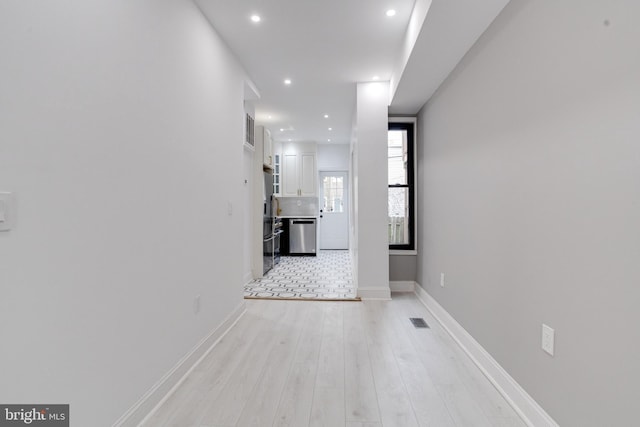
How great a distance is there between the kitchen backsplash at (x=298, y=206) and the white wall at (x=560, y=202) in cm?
516

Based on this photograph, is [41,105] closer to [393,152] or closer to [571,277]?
[571,277]

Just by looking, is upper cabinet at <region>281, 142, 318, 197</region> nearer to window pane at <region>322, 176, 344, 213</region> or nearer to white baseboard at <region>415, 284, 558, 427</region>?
window pane at <region>322, 176, 344, 213</region>

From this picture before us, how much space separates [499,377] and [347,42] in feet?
9.66

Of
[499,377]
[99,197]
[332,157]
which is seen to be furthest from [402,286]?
[332,157]

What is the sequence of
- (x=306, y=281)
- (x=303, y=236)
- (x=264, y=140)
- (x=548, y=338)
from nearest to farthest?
(x=548, y=338), (x=306, y=281), (x=264, y=140), (x=303, y=236)

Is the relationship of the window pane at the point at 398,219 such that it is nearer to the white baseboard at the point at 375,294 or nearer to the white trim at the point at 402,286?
the white trim at the point at 402,286

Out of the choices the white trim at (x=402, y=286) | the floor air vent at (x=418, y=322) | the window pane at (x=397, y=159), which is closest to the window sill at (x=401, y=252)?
the white trim at (x=402, y=286)

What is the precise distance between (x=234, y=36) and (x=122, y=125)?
173cm

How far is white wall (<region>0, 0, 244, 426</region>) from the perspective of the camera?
105cm

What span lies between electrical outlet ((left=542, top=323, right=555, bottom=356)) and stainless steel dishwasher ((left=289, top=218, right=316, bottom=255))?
231 inches

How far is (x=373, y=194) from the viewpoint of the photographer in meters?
3.80

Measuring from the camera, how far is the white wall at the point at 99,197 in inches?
41.3

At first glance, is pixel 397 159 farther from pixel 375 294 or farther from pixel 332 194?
pixel 332 194

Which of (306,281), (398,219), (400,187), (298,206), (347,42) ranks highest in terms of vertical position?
(347,42)
